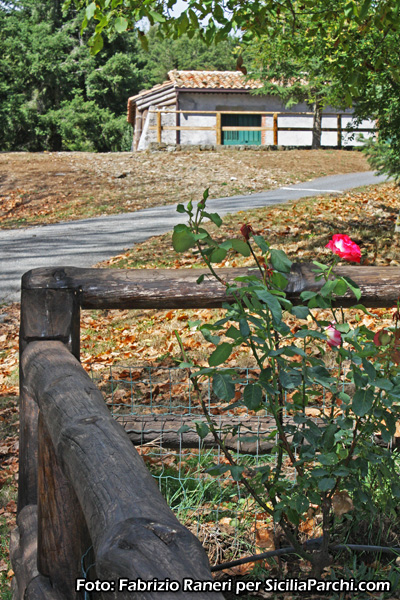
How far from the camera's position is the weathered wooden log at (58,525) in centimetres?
198

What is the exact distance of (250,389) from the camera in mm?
1906

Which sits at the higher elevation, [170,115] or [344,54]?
[170,115]

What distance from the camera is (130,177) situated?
18250mm

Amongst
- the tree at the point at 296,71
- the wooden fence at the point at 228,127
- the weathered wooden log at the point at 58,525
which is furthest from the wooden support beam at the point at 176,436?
the wooden fence at the point at 228,127

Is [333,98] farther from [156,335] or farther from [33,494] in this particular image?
[33,494]

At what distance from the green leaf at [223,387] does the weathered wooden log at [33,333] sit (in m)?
0.97

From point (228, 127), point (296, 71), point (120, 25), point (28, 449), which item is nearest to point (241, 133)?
point (228, 127)

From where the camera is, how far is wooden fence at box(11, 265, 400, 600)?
111cm

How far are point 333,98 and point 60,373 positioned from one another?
814 centimetres

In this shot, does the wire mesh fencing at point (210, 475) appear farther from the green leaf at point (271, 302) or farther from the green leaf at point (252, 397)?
the green leaf at point (271, 302)

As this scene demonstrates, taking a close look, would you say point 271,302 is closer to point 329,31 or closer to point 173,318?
point 173,318

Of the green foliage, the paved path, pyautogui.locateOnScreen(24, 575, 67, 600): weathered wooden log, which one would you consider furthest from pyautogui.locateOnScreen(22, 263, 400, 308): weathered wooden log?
the green foliage

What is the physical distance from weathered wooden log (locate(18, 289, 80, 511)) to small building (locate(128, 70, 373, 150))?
29.0 m

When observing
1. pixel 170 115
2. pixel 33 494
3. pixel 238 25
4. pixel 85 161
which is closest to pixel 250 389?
pixel 33 494
